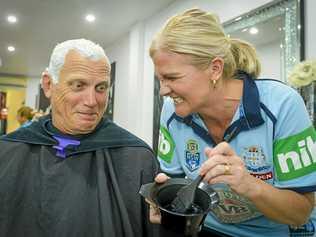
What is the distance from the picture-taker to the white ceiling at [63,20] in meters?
4.51

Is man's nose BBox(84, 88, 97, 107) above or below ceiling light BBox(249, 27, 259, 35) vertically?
below

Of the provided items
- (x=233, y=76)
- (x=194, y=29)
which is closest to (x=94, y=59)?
(x=194, y=29)

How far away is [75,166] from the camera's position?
4.22ft

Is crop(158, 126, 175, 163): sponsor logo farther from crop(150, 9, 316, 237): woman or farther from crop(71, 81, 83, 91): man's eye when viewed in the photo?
crop(71, 81, 83, 91): man's eye

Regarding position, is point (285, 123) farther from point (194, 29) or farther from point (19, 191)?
point (19, 191)

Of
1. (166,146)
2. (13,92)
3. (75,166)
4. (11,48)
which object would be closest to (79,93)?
(75,166)

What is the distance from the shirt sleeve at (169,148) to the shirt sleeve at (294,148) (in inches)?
14.7

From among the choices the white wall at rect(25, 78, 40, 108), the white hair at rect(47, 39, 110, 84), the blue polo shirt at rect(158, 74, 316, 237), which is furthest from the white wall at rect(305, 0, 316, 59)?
the white wall at rect(25, 78, 40, 108)

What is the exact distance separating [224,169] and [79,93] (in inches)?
23.7

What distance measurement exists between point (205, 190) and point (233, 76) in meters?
0.47

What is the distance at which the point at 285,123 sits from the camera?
105cm

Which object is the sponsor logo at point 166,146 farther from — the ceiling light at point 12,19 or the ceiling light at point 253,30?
the ceiling light at point 12,19

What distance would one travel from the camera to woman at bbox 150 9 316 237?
40.3 inches

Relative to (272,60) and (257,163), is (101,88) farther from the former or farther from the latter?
(272,60)
